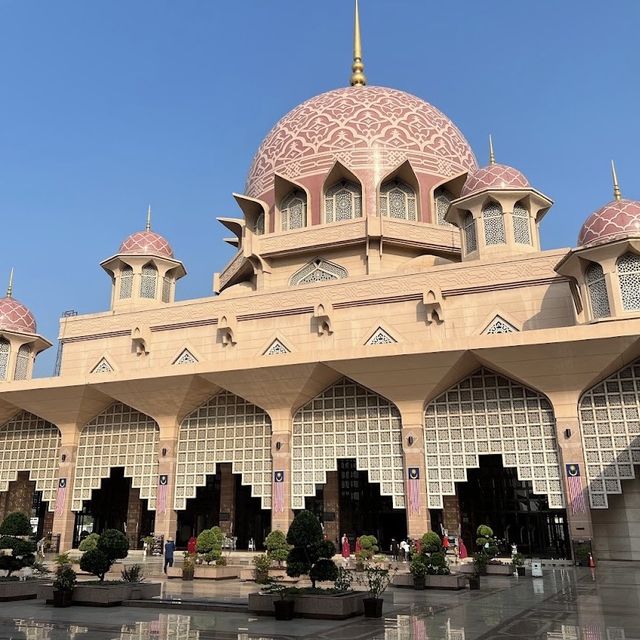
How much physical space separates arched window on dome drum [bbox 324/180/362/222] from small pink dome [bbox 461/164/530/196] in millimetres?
5650

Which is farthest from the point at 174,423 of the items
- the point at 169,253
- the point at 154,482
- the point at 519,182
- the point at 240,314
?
the point at 519,182

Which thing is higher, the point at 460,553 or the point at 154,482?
the point at 154,482

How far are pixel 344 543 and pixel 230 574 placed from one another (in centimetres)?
467

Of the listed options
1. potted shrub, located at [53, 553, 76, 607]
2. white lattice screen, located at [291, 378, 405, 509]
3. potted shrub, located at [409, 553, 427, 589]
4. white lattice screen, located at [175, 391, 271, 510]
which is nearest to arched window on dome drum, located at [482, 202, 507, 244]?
white lattice screen, located at [291, 378, 405, 509]

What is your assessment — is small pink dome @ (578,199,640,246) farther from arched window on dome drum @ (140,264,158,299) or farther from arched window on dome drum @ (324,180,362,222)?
arched window on dome drum @ (140,264,158,299)

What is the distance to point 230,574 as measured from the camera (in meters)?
16.5

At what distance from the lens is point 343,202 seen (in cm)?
2911

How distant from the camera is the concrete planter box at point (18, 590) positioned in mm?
11836

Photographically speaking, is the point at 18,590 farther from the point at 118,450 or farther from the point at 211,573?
the point at 118,450

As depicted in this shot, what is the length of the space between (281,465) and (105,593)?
1061 centimetres

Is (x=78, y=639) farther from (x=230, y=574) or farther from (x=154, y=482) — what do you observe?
(x=154, y=482)

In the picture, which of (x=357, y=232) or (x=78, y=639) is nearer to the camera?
(x=78, y=639)

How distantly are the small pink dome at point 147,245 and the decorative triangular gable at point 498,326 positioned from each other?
15.1 metres

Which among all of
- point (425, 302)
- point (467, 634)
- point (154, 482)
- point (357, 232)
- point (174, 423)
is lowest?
point (467, 634)
